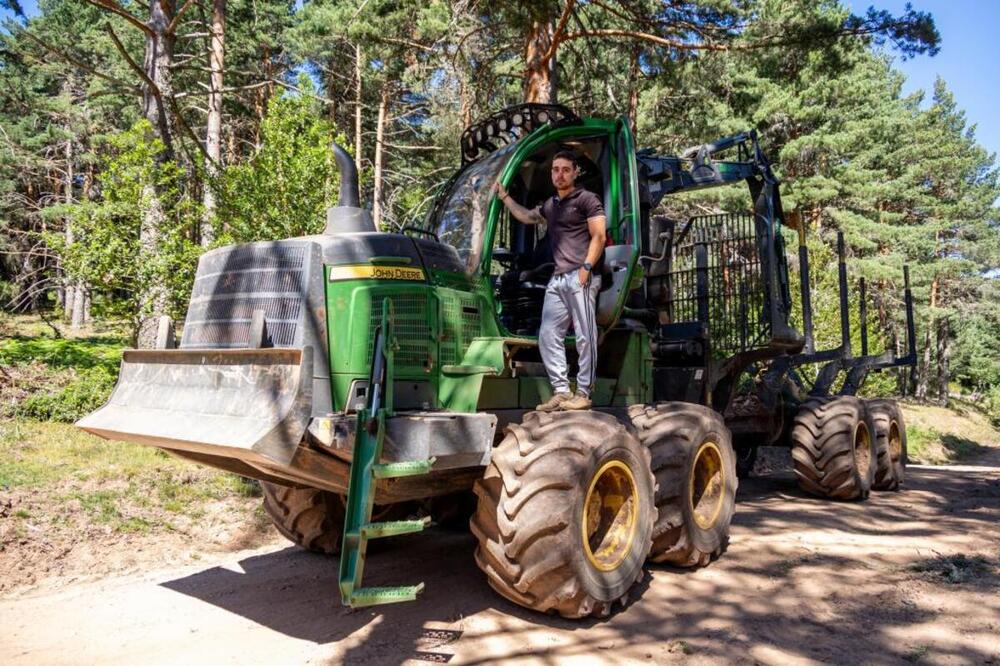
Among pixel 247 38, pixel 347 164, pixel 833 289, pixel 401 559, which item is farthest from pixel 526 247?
pixel 247 38

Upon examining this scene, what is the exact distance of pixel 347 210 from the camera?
14.9ft

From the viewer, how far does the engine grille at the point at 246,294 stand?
4.19 m

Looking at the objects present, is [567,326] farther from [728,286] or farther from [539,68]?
[539,68]

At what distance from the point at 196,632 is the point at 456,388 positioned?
2100 millimetres

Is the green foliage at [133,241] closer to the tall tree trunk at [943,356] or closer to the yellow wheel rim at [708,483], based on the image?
the yellow wheel rim at [708,483]

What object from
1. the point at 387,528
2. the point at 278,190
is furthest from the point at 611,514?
the point at 278,190

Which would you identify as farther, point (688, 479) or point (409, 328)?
point (688, 479)

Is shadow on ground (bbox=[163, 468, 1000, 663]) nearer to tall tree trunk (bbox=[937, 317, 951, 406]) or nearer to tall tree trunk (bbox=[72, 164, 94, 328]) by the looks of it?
tall tree trunk (bbox=[72, 164, 94, 328])

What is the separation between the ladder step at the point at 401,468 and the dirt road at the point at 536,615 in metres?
0.98

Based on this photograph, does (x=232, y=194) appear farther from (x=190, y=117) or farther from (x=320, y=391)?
(x=190, y=117)

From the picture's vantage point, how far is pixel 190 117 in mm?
24078

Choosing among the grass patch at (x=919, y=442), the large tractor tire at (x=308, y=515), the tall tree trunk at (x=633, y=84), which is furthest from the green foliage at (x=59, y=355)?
the grass patch at (x=919, y=442)

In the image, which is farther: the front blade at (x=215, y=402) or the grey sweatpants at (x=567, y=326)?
the grey sweatpants at (x=567, y=326)

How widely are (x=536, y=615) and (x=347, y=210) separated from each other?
2.78m
